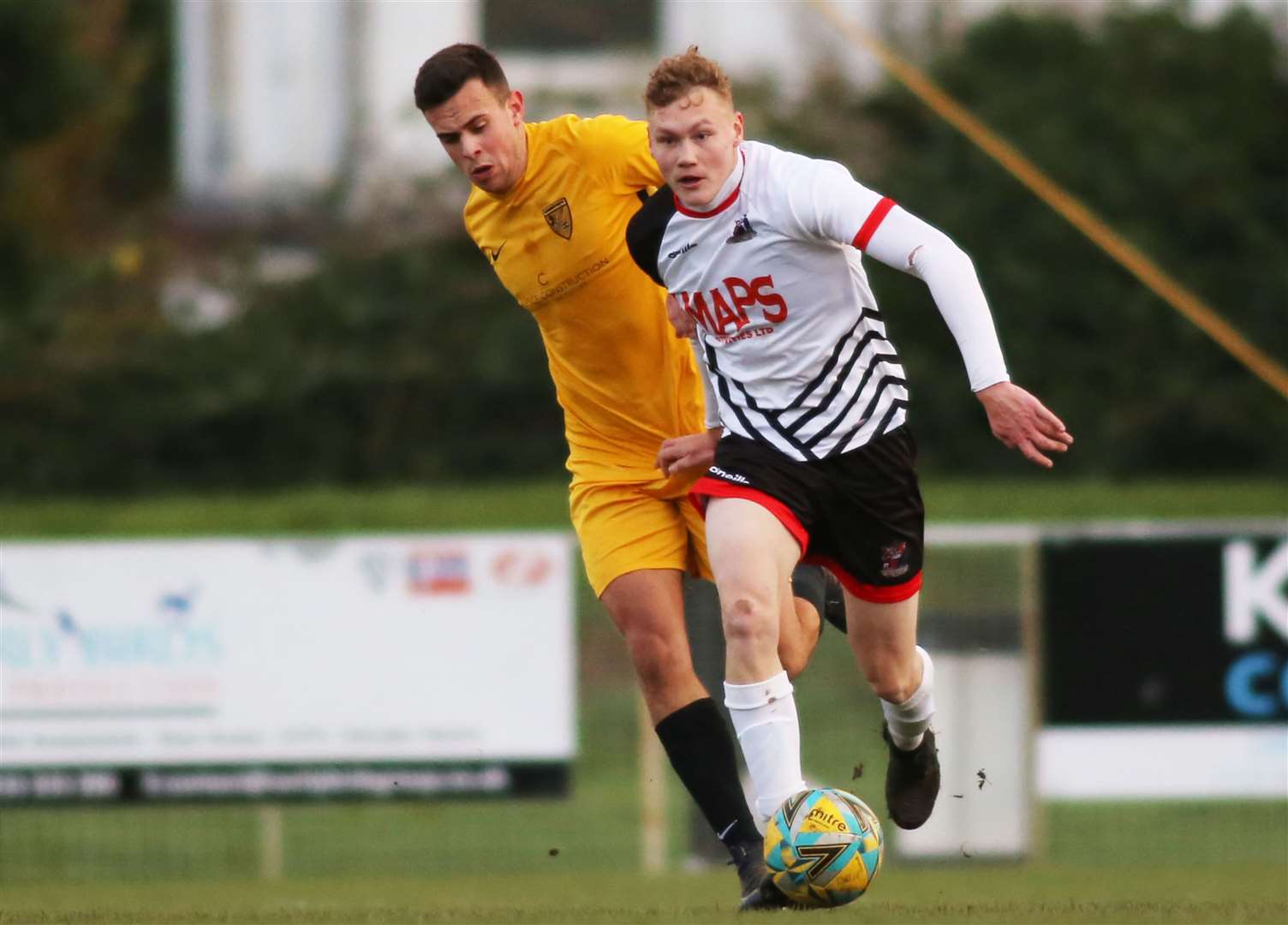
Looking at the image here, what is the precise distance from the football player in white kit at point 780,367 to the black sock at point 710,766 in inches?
17.1

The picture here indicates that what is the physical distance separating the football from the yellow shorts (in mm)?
1271

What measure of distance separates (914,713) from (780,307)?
1.61 m

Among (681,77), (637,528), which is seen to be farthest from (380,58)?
(681,77)

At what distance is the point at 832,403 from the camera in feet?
22.6

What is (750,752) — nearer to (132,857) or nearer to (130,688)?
(130,688)

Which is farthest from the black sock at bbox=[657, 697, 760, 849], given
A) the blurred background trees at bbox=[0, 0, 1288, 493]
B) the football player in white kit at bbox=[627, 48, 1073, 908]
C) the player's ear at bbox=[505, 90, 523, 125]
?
the blurred background trees at bbox=[0, 0, 1288, 493]

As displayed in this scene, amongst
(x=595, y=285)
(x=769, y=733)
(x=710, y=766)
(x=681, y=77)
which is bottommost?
(x=710, y=766)

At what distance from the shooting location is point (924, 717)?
7.72 meters

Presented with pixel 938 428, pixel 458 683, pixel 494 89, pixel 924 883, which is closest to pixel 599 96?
pixel 938 428

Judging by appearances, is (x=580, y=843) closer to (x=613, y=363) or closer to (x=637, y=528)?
(x=637, y=528)

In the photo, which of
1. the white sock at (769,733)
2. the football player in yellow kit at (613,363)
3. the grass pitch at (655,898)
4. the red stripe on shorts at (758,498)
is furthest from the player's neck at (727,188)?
the grass pitch at (655,898)

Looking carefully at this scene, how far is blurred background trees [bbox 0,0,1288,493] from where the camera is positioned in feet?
57.1

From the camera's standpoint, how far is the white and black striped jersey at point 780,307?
6773 mm

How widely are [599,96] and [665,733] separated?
1286 cm
